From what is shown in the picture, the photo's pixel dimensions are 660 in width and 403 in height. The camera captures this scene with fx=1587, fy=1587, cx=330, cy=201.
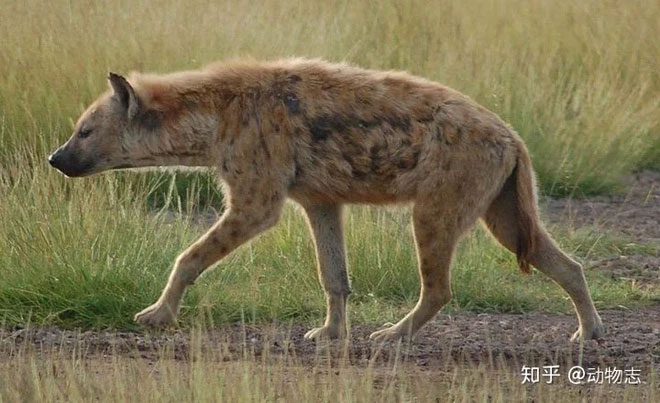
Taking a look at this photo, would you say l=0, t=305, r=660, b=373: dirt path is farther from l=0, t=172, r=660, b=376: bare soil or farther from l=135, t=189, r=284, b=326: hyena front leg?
l=135, t=189, r=284, b=326: hyena front leg

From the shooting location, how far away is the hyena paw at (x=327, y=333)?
20.2 ft

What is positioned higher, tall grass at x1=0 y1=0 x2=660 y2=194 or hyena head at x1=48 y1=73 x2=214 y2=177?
hyena head at x1=48 y1=73 x2=214 y2=177

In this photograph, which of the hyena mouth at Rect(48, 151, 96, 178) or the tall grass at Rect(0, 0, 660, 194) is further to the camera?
the tall grass at Rect(0, 0, 660, 194)

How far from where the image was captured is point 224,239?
235 inches

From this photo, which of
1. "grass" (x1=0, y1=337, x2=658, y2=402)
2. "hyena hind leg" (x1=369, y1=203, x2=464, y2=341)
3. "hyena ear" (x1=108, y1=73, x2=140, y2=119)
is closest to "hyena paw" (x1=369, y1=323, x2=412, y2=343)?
"hyena hind leg" (x1=369, y1=203, x2=464, y2=341)

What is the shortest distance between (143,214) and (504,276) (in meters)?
1.68

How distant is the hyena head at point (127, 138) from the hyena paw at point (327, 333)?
81cm

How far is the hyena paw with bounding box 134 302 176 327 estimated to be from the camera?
6008mm

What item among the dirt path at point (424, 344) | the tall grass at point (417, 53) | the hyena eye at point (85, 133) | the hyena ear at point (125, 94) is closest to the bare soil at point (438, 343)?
the dirt path at point (424, 344)

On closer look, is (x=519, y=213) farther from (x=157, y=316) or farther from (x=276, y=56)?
(x=276, y=56)

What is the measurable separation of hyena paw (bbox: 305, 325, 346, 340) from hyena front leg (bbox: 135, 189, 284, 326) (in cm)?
48

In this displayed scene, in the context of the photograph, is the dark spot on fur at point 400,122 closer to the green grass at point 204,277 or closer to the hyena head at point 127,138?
the hyena head at point 127,138

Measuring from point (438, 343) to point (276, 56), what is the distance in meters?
3.41

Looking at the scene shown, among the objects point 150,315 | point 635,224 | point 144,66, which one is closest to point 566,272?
point 150,315
